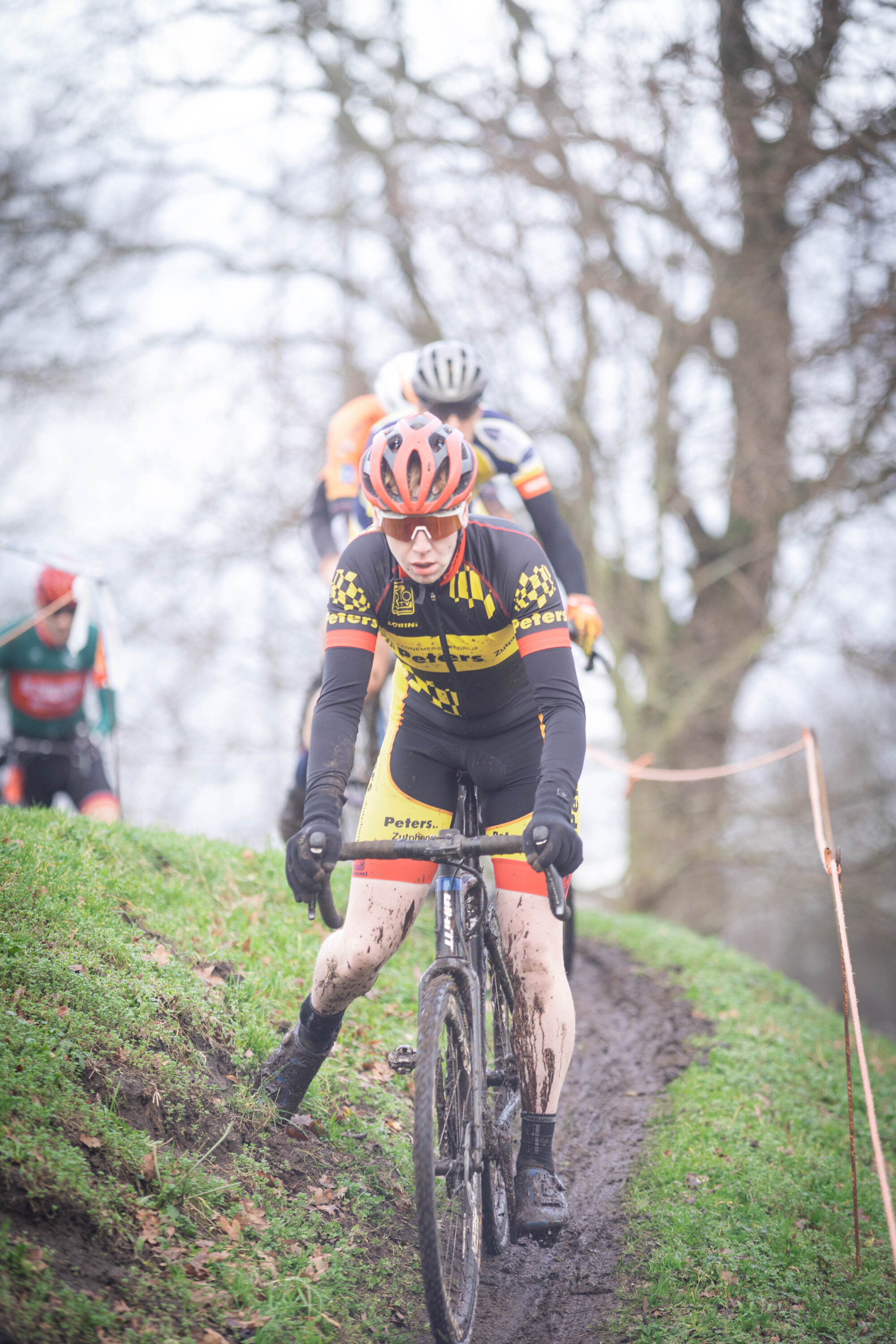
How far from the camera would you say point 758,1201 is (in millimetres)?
4141

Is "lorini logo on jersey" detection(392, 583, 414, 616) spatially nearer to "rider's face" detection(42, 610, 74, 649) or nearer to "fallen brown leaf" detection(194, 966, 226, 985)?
"fallen brown leaf" detection(194, 966, 226, 985)

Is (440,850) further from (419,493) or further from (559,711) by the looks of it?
(419,493)

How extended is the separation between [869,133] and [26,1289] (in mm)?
10444

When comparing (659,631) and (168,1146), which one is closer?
(168,1146)

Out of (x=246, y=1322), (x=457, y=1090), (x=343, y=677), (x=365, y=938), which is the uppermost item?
(x=343, y=677)

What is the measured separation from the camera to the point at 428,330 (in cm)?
1402

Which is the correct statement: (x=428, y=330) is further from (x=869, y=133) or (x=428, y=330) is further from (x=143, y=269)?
(x=869, y=133)

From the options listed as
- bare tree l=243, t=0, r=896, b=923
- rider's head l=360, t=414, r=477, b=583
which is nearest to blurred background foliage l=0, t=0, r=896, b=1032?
bare tree l=243, t=0, r=896, b=923

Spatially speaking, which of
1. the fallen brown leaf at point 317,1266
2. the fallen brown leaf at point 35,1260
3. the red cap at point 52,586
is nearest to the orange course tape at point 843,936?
the fallen brown leaf at point 317,1266

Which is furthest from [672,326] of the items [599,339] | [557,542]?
[557,542]

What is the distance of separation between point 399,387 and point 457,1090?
3988mm

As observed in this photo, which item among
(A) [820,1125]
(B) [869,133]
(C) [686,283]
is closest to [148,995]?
Answer: (A) [820,1125]

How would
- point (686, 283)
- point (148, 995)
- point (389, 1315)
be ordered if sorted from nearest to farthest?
point (389, 1315) → point (148, 995) → point (686, 283)

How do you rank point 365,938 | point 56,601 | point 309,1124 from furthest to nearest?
point 56,601, point 309,1124, point 365,938
